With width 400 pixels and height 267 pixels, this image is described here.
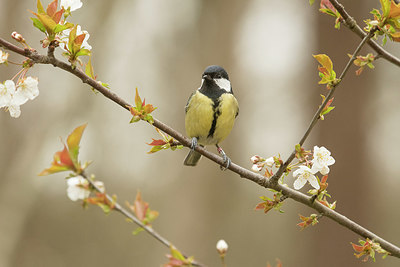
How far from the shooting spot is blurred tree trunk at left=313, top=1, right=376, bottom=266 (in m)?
5.70

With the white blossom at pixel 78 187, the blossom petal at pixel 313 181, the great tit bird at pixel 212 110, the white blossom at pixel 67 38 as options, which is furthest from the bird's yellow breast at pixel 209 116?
the white blossom at pixel 78 187

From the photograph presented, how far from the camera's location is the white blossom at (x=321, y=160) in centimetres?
182

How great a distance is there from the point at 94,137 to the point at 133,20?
2307 mm

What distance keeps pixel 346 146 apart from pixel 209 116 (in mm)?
3576

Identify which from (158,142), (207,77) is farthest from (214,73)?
(158,142)

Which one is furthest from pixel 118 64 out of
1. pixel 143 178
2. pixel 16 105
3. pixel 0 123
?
pixel 16 105

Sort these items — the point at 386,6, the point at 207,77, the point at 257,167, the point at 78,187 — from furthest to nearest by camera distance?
the point at 207,77
the point at 257,167
the point at 386,6
the point at 78,187

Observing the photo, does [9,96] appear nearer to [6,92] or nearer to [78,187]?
[6,92]

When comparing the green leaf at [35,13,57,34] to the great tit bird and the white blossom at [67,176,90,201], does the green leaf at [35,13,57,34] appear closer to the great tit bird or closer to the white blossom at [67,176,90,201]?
the white blossom at [67,176,90,201]

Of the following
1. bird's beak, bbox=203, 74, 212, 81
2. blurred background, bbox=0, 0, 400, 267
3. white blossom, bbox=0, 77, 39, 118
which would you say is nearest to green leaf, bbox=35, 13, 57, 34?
white blossom, bbox=0, 77, 39, 118

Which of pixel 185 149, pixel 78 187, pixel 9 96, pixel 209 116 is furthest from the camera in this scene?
pixel 185 149

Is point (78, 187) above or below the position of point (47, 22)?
below

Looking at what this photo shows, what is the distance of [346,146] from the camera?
612 centimetres

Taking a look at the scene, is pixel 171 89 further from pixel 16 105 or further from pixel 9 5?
pixel 16 105
